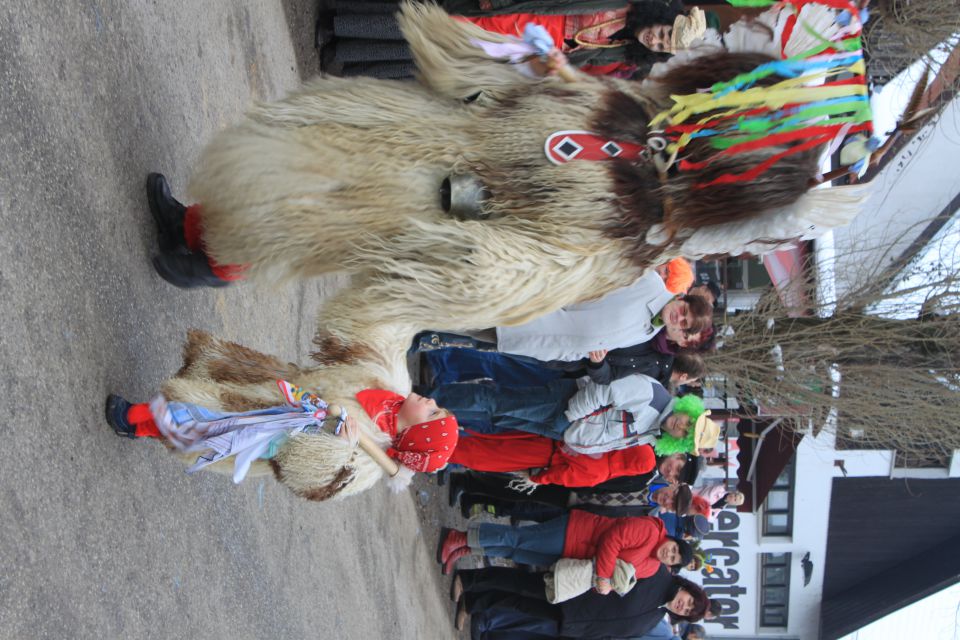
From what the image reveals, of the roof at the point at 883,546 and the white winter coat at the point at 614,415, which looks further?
the roof at the point at 883,546

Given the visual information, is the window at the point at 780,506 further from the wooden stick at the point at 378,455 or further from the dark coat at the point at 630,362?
the wooden stick at the point at 378,455

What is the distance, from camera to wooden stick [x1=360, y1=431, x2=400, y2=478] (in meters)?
2.57

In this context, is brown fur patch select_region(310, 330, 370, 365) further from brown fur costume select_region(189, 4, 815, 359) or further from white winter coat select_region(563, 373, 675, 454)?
white winter coat select_region(563, 373, 675, 454)

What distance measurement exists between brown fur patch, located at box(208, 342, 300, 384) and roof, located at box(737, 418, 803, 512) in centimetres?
726

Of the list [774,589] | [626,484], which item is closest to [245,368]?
[626,484]

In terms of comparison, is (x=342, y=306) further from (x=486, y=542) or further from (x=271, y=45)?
(x=486, y=542)

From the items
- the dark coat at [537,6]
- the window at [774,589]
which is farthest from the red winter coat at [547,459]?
the window at [774,589]

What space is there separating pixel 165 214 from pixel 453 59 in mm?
Result: 1305

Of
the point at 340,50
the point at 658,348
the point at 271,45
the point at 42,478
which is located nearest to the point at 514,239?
the point at 42,478

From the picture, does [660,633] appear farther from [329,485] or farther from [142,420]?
[142,420]

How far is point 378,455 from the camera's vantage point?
261 cm

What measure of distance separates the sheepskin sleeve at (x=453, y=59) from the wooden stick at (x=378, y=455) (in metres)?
1.14

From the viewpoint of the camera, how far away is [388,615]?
555cm

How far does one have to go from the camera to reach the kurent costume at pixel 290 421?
2.49 metres
